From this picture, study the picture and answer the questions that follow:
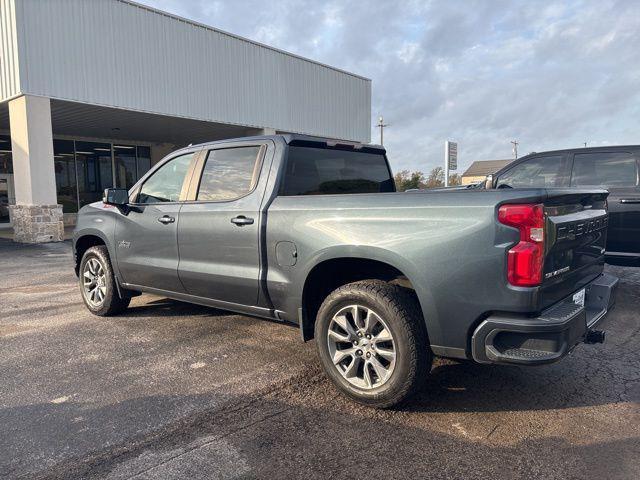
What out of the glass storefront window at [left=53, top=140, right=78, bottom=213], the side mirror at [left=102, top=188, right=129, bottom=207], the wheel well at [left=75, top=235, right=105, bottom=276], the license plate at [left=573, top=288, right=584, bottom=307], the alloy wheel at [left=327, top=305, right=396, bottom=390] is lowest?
the alloy wheel at [left=327, top=305, right=396, bottom=390]

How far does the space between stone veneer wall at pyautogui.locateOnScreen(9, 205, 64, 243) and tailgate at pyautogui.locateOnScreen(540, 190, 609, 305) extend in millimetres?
13318

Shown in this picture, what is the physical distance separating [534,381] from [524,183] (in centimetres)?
396

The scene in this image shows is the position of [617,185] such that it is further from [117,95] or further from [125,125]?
[125,125]

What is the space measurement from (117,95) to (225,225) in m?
11.7

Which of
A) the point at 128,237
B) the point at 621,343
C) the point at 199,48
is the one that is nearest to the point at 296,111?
the point at 199,48

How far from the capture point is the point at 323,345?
11.1ft

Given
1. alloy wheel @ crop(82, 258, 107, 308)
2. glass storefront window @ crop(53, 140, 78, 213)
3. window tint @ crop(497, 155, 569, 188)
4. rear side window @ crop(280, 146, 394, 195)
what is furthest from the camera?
glass storefront window @ crop(53, 140, 78, 213)

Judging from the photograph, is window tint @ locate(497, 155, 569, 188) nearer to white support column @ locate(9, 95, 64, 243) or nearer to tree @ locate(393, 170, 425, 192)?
tree @ locate(393, 170, 425, 192)

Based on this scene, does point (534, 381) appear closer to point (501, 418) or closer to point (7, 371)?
point (501, 418)

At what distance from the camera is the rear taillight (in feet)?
8.59

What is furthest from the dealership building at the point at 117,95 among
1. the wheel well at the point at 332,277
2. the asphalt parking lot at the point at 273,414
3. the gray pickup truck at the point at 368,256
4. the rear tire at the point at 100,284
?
the wheel well at the point at 332,277

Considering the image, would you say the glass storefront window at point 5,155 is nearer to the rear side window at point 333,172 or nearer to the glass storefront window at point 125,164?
the glass storefront window at point 125,164

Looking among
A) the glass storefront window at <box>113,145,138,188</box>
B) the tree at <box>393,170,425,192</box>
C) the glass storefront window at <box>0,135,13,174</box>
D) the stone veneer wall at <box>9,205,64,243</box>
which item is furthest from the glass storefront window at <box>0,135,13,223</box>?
the tree at <box>393,170,425,192</box>

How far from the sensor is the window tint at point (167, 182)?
4.62 metres
